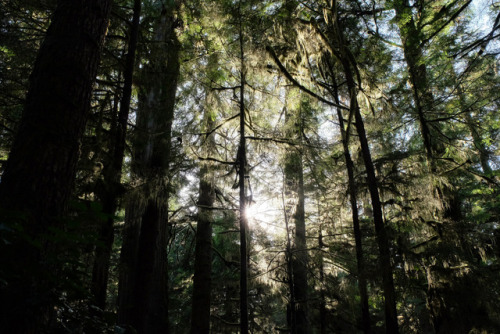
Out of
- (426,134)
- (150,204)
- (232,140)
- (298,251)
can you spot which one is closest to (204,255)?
(298,251)

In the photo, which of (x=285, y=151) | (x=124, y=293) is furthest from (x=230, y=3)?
(x=124, y=293)

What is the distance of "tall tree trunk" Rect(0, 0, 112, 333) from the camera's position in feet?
7.41

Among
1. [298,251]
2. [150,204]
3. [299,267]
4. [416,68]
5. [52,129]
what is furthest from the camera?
[299,267]

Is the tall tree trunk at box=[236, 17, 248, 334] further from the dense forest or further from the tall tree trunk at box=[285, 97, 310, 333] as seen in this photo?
the tall tree trunk at box=[285, 97, 310, 333]

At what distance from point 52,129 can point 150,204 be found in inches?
143

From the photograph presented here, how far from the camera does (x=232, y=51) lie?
662 cm

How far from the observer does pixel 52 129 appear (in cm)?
257

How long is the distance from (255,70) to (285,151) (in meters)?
1.94

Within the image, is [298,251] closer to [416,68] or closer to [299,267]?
[299,267]

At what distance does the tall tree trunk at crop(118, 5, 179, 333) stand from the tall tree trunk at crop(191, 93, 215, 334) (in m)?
0.92

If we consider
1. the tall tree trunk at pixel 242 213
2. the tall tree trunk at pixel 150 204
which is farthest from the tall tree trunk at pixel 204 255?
the tall tree trunk at pixel 150 204

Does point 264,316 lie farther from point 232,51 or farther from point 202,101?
point 232,51

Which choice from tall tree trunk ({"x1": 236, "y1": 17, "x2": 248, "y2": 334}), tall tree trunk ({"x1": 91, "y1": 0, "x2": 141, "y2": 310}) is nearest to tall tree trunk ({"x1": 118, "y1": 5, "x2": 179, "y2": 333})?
tall tree trunk ({"x1": 91, "y1": 0, "x2": 141, "y2": 310})

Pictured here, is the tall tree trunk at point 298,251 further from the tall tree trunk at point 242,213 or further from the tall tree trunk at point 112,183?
the tall tree trunk at point 112,183
